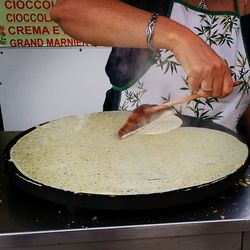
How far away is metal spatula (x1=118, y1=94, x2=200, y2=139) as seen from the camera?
1.37 meters

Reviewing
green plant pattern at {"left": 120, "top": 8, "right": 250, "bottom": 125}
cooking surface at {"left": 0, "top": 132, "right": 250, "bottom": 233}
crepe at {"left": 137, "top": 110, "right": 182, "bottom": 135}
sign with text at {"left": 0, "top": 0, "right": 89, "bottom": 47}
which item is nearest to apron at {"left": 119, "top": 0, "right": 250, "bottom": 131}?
green plant pattern at {"left": 120, "top": 8, "right": 250, "bottom": 125}

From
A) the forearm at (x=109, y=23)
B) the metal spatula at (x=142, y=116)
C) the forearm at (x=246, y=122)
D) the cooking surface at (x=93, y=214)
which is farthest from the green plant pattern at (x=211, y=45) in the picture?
the cooking surface at (x=93, y=214)

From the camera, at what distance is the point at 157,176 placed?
109 cm

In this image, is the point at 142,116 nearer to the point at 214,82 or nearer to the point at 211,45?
the point at 214,82

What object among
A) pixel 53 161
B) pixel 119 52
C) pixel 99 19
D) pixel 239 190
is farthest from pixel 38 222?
pixel 119 52

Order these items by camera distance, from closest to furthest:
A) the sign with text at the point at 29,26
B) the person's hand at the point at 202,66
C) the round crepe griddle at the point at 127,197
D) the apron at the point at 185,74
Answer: the round crepe griddle at the point at 127,197 → the person's hand at the point at 202,66 → the apron at the point at 185,74 → the sign with text at the point at 29,26

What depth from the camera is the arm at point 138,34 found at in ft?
4.06

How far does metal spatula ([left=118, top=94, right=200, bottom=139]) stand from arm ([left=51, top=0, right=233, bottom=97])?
0.35 ft

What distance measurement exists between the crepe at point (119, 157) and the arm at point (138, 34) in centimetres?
17

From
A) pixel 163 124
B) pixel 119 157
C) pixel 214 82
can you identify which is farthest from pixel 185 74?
pixel 119 157

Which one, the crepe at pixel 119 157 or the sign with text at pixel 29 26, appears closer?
the crepe at pixel 119 157

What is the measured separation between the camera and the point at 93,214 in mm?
1031

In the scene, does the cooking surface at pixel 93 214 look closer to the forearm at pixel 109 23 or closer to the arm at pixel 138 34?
the arm at pixel 138 34

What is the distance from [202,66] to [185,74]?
53 centimetres
